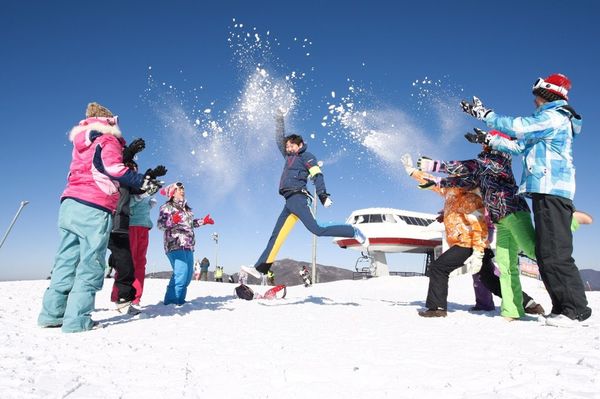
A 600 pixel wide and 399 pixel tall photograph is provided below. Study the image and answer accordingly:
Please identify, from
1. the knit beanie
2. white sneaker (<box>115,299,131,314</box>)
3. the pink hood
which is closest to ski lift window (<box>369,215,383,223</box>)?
white sneaker (<box>115,299,131,314</box>)

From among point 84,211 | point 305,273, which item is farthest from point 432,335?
point 305,273

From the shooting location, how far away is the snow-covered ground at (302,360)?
1.67 meters

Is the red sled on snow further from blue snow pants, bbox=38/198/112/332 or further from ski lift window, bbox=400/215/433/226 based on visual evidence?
ski lift window, bbox=400/215/433/226

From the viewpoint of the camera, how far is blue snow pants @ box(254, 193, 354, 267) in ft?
17.1

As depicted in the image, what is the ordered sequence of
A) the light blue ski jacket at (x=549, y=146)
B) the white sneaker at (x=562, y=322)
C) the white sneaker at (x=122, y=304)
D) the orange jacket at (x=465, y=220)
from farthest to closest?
the white sneaker at (x=122, y=304)
the orange jacket at (x=465, y=220)
the light blue ski jacket at (x=549, y=146)
the white sneaker at (x=562, y=322)

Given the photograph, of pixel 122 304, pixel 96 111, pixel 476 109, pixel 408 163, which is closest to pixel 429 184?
pixel 408 163

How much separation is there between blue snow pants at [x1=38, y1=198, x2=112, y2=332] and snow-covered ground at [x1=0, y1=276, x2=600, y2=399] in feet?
0.72

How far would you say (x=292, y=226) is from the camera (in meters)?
5.47

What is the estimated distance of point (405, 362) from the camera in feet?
7.07

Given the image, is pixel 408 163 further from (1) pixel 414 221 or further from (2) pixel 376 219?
(1) pixel 414 221

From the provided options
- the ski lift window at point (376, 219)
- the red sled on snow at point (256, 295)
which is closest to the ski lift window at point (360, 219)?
the ski lift window at point (376, 219)

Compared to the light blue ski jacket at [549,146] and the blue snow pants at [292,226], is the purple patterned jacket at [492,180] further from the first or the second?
the blue snow pants at [292,226]

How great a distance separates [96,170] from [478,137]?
13.1 ft

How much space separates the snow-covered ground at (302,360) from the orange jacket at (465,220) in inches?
39.4
